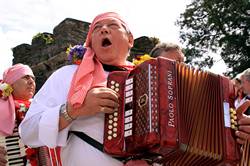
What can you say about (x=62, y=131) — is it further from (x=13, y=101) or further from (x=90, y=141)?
(x=13, y=101)

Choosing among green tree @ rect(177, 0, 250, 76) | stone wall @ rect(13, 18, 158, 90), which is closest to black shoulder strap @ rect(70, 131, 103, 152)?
stone wall @ rect(13, 18, 158, 90)

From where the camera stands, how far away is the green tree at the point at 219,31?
841 inches

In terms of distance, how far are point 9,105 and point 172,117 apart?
2.52m

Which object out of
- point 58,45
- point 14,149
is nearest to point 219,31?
point 58,45

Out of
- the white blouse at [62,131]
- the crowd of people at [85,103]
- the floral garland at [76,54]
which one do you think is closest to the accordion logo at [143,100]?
the crowd of people at [85,103]

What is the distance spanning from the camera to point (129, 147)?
233 centimetres

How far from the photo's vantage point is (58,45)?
9.19 meters

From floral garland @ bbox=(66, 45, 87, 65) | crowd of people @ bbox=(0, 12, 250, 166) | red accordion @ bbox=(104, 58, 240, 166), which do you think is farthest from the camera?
floral garland @ bbox=(66, 45, 87, 65)

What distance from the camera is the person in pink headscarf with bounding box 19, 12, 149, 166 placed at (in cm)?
243

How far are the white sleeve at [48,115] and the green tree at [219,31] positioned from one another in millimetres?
18421

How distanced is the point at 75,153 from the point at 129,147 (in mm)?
351

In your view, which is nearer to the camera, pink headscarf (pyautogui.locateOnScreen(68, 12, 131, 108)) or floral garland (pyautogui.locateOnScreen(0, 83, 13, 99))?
pink headscarf (pyautogui.locateOnScreen(68, 12, 131, 108))

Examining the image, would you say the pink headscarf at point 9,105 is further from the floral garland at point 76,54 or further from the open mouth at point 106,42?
the open mouth at point 106,42

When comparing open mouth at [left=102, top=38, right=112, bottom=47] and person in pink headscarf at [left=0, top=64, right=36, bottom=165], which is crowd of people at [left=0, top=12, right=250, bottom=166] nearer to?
open mouth at [left=102, top=38, right=112, bottom=47]
